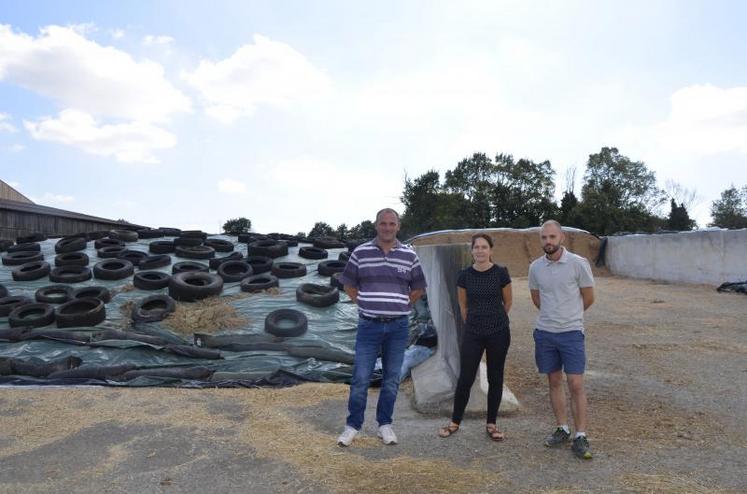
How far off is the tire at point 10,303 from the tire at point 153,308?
204cm

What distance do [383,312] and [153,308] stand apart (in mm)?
6839

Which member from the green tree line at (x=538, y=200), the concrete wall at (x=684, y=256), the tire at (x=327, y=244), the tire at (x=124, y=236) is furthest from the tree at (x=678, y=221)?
the tire at (x=124, y=236)

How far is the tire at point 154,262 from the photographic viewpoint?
40.8 ft

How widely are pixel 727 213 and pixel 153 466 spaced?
5219cm

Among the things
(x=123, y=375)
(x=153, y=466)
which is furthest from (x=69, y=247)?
(x=153, y=466)

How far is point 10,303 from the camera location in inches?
380

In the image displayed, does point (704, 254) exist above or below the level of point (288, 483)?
above

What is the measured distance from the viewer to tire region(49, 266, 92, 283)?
11.3m

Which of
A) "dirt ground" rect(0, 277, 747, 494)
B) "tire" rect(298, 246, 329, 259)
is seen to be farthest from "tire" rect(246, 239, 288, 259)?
"dirt ground" rect(0, 277, 747, 494)

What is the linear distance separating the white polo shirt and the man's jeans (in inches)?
42.6

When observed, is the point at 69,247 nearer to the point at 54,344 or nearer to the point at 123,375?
the point at 54,344

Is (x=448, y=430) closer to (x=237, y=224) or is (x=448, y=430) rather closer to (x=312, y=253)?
(x=312, y=253)

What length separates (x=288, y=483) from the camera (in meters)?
3.55

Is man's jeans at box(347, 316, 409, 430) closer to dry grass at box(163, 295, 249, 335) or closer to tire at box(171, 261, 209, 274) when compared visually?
dry grass at box(163, 295, 249, 335)
